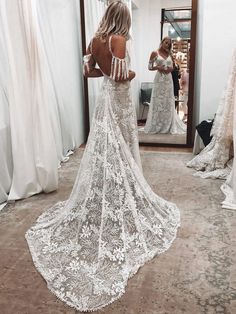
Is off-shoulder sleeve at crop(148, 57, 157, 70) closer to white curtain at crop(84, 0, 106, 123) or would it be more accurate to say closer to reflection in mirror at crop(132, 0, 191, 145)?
reflection in mirror at crop(132, 0, 191, 145)

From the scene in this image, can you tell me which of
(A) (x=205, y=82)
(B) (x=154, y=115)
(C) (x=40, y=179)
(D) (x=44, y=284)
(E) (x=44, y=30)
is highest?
(E) (x=44, y=30)

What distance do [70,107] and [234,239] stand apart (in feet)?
8.64

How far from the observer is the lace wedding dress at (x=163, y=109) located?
4047mm

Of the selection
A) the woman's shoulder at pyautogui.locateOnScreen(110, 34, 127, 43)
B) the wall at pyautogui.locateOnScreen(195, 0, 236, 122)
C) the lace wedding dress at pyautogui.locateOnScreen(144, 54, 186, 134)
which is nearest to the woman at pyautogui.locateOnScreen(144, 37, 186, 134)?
the lace wedding dress at pyautogui.locateOnScreen(144, 54, 186, 134)

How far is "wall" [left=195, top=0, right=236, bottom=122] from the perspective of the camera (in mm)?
3578

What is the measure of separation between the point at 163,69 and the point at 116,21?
2.07 m

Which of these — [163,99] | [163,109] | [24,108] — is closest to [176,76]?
[163,99]

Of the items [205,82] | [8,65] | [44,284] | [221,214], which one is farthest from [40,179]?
[205,82]

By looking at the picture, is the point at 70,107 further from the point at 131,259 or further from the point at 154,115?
the point at 131,259

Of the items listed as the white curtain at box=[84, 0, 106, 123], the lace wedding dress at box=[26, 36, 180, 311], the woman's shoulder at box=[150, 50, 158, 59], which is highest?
the white curtain at box=[84, 0, 106, 123]

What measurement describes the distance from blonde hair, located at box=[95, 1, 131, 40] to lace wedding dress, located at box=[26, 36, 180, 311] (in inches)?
7.6

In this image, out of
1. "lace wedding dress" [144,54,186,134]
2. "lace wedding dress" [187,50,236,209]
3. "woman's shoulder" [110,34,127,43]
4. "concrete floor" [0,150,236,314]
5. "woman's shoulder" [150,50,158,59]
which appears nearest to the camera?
"concrete floor" [0,150,236,314]

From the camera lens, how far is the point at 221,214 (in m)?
2.48

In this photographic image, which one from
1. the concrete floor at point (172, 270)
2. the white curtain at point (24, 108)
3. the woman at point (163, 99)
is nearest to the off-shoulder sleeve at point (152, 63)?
the woman at point (163, 99)
